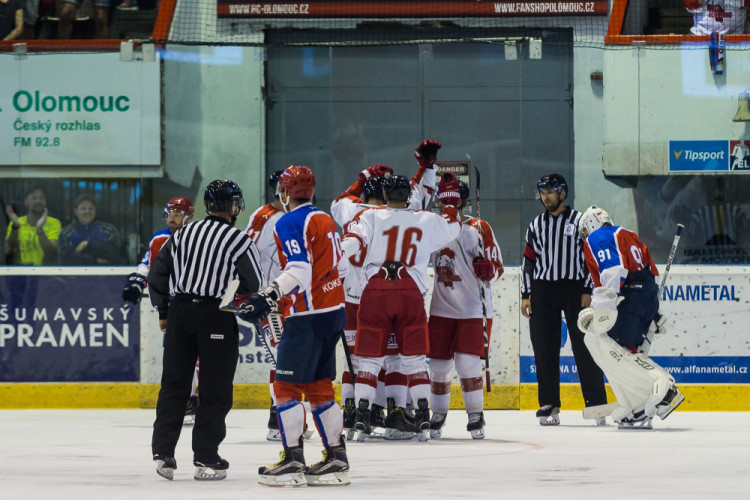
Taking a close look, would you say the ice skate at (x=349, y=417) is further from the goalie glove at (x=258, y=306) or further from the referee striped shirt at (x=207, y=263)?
the goalie glove at (x=258, y=306)

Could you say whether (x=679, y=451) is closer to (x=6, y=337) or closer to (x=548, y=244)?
(x=548, y=244)

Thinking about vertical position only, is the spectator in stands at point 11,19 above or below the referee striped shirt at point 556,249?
above

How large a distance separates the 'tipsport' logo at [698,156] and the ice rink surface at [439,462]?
6.22 ft

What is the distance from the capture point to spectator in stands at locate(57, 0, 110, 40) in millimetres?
10781

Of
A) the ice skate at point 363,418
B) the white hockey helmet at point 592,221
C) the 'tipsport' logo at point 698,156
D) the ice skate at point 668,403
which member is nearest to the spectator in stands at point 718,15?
the 'tipsport' logo at point 698,156

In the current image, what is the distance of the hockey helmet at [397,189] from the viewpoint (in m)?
7.33

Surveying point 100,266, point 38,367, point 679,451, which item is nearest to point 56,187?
point 100,266

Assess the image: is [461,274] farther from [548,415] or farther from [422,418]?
[548,415]

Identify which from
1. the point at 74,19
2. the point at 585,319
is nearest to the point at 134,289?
the point at 585,319

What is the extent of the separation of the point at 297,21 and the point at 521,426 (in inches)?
177

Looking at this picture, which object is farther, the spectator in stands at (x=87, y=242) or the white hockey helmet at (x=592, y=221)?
the spectator in stands at (x=87, y=242)

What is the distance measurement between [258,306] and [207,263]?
0.54m

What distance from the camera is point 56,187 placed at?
1025cm

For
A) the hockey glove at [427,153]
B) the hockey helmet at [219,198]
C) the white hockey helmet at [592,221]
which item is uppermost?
the hockey glove at [427,153]
